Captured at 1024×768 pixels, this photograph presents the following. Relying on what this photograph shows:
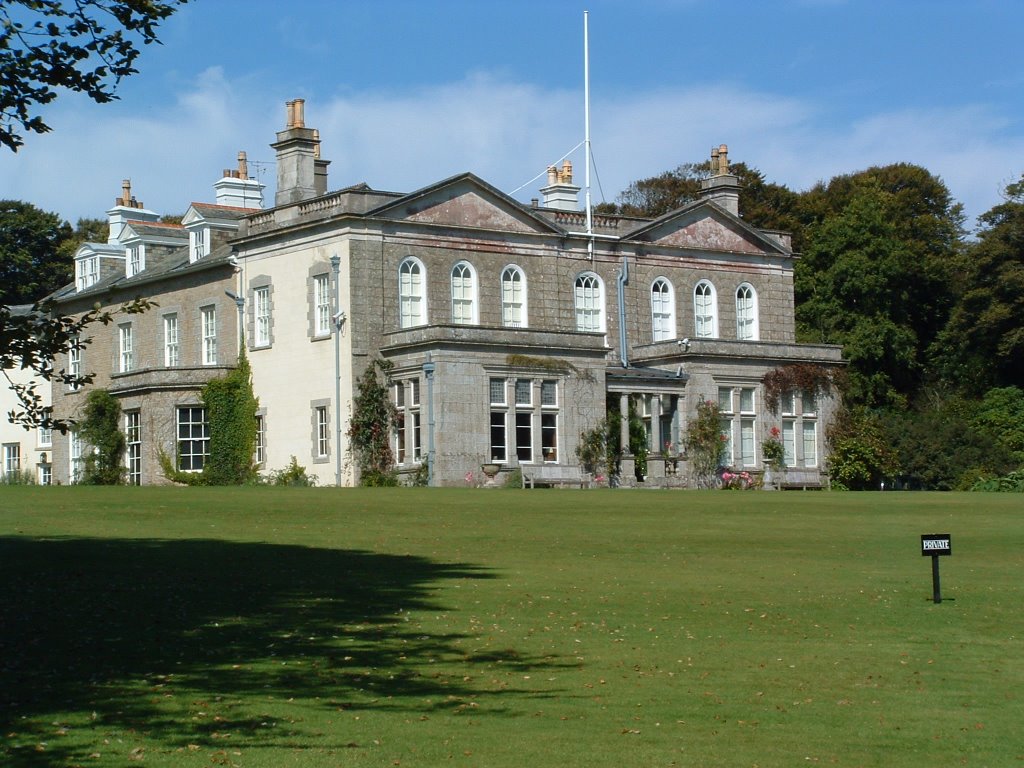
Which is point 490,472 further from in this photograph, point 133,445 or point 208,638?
point 208,638

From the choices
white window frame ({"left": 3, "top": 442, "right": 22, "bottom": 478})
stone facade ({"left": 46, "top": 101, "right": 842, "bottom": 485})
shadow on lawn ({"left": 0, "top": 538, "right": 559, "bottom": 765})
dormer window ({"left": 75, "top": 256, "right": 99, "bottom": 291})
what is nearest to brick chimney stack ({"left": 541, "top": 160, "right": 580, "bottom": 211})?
stone facade ({"left": 46, "top": 101, "right": 842, "bottom": 485})

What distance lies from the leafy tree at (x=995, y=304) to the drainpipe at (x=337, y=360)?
2394 cm

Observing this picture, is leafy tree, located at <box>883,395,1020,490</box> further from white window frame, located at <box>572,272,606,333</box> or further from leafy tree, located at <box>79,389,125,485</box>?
leafy tree, located at <box>79,389,125,485</box>

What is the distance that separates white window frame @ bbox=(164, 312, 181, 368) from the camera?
53.5 m

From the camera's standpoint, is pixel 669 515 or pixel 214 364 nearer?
pixel 669 515

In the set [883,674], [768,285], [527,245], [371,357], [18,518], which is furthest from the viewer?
[768,285]

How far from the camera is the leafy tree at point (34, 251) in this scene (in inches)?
2842

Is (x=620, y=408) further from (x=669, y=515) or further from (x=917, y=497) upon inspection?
(x=669, y=515)

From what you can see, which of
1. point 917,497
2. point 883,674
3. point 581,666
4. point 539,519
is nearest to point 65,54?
point 581,666

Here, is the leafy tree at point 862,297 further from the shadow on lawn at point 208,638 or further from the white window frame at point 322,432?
the shadow on lawn at point 208,638

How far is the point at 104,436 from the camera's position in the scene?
4966 cm

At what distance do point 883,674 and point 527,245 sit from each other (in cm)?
3579

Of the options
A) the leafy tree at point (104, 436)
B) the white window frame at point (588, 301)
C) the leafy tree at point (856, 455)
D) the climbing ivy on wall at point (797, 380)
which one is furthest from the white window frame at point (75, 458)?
the leafy tree at point (856, 455)

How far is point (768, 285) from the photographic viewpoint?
55.0m
